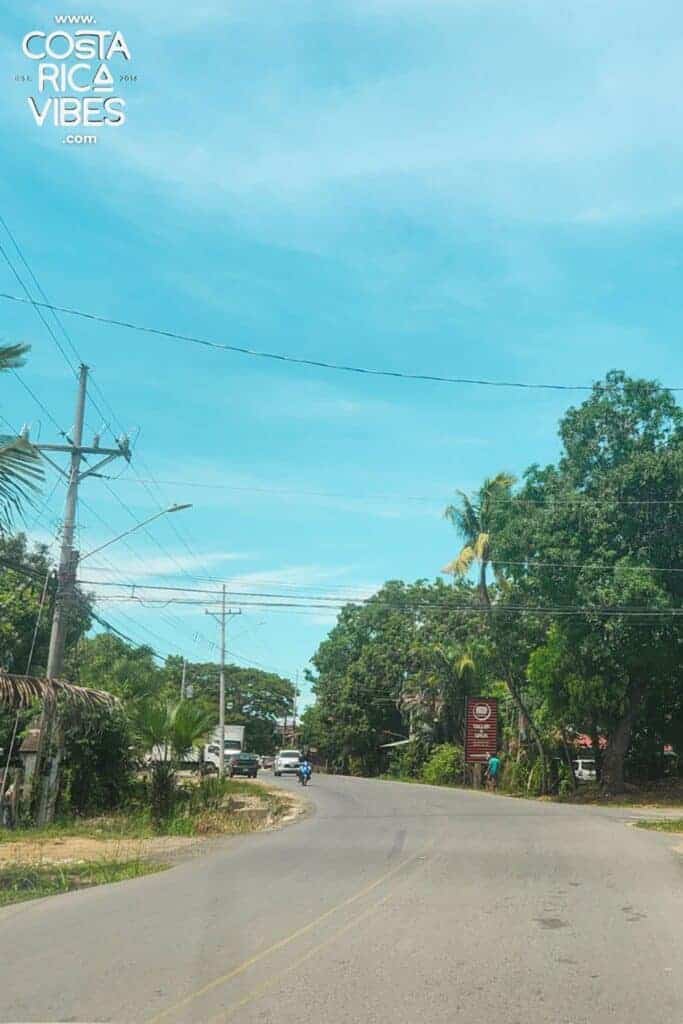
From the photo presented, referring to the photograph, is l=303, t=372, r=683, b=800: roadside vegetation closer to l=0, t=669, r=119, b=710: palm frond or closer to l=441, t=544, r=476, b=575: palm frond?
l=441, t=544, r=476, b=575: palm frond

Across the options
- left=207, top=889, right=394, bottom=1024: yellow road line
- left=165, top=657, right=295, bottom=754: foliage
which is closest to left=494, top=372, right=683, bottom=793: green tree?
left=207, top=889, right=394, bottom=1024: yellow road line

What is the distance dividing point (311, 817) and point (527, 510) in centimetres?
1568

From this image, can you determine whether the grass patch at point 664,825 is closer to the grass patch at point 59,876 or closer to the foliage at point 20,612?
the grass patch at point 59,876

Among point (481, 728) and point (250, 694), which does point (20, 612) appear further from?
point (250, 694)

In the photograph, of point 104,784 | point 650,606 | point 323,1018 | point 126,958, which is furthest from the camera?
point 650,606

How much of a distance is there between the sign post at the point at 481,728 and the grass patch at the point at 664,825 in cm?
2135

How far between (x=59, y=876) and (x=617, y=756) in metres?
31.3

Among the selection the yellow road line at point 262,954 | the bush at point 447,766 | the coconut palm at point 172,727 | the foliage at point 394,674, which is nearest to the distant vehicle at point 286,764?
the foliage at point 394,674

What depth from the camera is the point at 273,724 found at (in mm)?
113750

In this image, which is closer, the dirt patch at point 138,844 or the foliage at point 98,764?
the dirt patch at point 138,844

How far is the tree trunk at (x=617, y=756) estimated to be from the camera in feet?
137

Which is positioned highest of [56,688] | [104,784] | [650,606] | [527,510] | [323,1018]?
[527,510]

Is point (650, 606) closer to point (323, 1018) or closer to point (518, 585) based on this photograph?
point (518, 585)

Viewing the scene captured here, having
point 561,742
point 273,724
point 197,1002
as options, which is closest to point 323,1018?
point 197,1002
